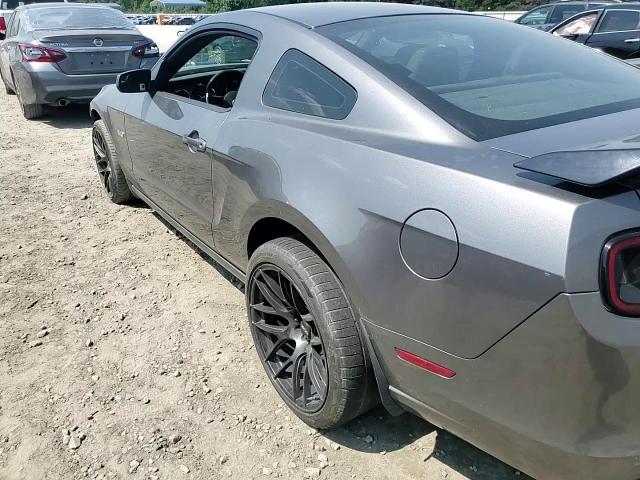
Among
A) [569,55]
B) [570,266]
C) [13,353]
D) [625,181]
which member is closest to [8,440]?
[13,353]

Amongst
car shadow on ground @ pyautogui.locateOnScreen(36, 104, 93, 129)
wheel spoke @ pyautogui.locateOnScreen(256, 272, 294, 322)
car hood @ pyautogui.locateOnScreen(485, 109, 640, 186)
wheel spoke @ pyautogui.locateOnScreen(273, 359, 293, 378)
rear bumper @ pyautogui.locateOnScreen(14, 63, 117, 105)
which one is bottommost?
car shadow on ground @ pyautogui.locateOnScreen(36, 104, 93, 129)

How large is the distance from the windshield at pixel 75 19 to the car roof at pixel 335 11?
600 centimetres

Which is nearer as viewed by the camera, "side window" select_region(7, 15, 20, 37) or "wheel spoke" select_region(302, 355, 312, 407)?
"wheel spoke" select_region(302, 355, 312, 407)

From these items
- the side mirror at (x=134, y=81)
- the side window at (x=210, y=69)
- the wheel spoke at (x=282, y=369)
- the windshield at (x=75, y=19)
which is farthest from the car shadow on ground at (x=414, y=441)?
the windshield at (x=75, y=19)

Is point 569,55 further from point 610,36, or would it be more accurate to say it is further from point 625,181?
point 610,36

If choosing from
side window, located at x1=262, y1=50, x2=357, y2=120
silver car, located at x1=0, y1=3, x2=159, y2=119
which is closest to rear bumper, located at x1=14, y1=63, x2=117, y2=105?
silver car, located at x1=0, y1=3, x2=159, y2=119

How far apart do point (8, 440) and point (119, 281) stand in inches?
54.1

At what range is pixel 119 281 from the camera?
360cm

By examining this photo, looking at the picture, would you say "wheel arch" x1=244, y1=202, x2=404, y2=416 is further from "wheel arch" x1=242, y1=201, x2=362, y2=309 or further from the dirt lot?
the dirt lot

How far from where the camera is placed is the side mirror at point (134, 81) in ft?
11.1

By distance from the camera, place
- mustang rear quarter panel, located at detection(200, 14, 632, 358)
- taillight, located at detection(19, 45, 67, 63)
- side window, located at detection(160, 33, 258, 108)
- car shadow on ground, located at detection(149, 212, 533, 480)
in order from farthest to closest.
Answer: taillight, located at detection(19, 45, 67, 63) → side window, located at detection(160, 33, 258, 108) → car shadow on ground, located at detection(149, 212, 533, 480) → mustang rear quarter panel, located at detection(200, 14, 632, 358)

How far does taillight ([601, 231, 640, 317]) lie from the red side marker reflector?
0.49 m

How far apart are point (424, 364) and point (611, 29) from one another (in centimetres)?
943

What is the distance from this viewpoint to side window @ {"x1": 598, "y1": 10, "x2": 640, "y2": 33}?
902 cm
